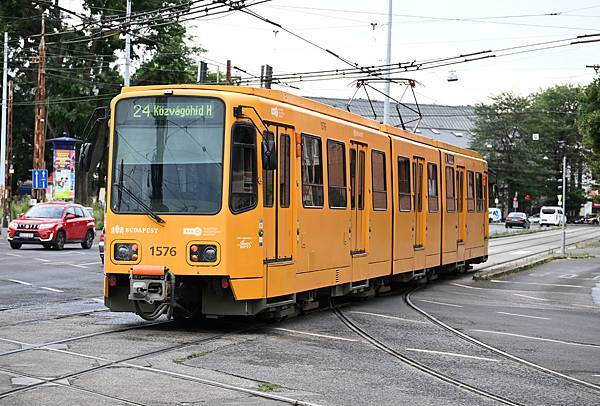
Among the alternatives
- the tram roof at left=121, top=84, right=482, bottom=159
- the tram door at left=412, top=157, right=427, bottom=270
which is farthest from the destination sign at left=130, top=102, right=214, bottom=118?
the tram door at left=412, top=157, right=427, bottom=270

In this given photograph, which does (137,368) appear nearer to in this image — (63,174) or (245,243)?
(245,243)

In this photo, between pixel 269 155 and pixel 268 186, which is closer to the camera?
pixel 269 155

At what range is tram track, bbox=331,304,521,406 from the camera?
942 cm

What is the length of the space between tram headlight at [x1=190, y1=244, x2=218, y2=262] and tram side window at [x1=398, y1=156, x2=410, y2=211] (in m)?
8.02

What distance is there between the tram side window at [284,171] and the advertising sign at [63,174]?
3387cm

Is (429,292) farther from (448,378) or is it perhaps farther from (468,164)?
(448,378)

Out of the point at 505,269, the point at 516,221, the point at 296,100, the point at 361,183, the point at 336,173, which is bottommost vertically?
the point at 505,269

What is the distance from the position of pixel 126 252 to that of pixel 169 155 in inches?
54.5

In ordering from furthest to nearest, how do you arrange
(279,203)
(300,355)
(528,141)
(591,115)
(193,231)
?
(528,141) < (591,115) < (279,203) < (193,231) < (300,355)

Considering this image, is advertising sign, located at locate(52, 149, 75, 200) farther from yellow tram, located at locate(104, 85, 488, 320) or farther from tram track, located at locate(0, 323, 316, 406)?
tram track, located at locate(0, 323, 316, 406)

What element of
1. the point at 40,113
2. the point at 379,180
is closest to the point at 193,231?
the point at 379,180

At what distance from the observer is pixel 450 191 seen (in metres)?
25.4

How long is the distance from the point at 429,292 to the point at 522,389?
12731mm

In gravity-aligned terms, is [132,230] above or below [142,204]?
below
